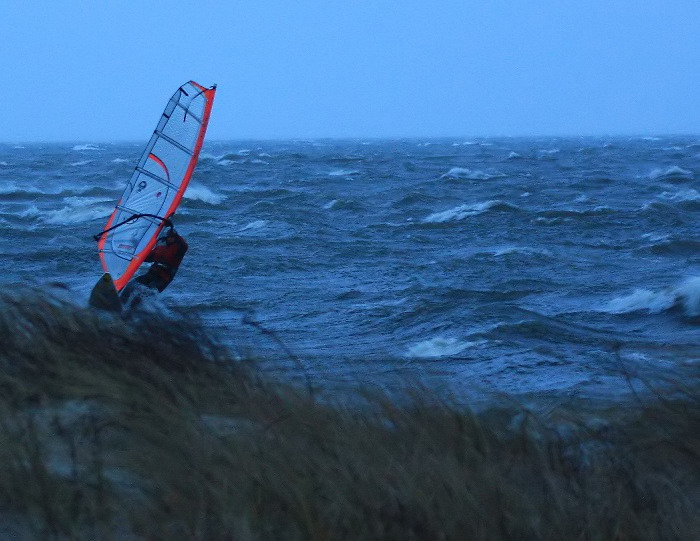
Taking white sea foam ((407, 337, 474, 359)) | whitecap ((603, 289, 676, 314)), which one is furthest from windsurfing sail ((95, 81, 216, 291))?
whitecap ((603, 289, 676, 314))

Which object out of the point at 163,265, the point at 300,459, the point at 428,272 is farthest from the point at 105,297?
the point at 428,272

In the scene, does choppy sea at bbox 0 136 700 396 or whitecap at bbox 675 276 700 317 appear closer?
choppy sea at bbox 0 136 700 396

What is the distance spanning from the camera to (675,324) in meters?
9.47

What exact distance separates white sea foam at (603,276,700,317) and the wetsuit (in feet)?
15.9

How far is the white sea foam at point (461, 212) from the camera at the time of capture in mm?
19109

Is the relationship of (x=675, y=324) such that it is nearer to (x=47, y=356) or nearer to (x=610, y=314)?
(x=610, y=314)

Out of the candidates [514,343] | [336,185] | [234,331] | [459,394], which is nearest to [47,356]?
[459,394]

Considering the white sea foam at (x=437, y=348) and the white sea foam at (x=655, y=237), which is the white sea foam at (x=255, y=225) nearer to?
the white sea foam at (x=655, y=237)

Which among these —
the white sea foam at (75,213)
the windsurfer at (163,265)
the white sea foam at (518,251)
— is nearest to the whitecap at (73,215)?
the white sea foam at (75,213)

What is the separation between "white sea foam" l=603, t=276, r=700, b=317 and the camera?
1002cm

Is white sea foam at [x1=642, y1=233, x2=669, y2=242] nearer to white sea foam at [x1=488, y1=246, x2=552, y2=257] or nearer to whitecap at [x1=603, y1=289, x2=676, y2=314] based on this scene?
white sea foam at [x1=488, y1=246, x2=552, y2=257]

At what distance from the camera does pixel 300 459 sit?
10.4 feet

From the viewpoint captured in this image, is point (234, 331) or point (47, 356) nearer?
point (47, 356)

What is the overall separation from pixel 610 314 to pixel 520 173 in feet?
78.4
